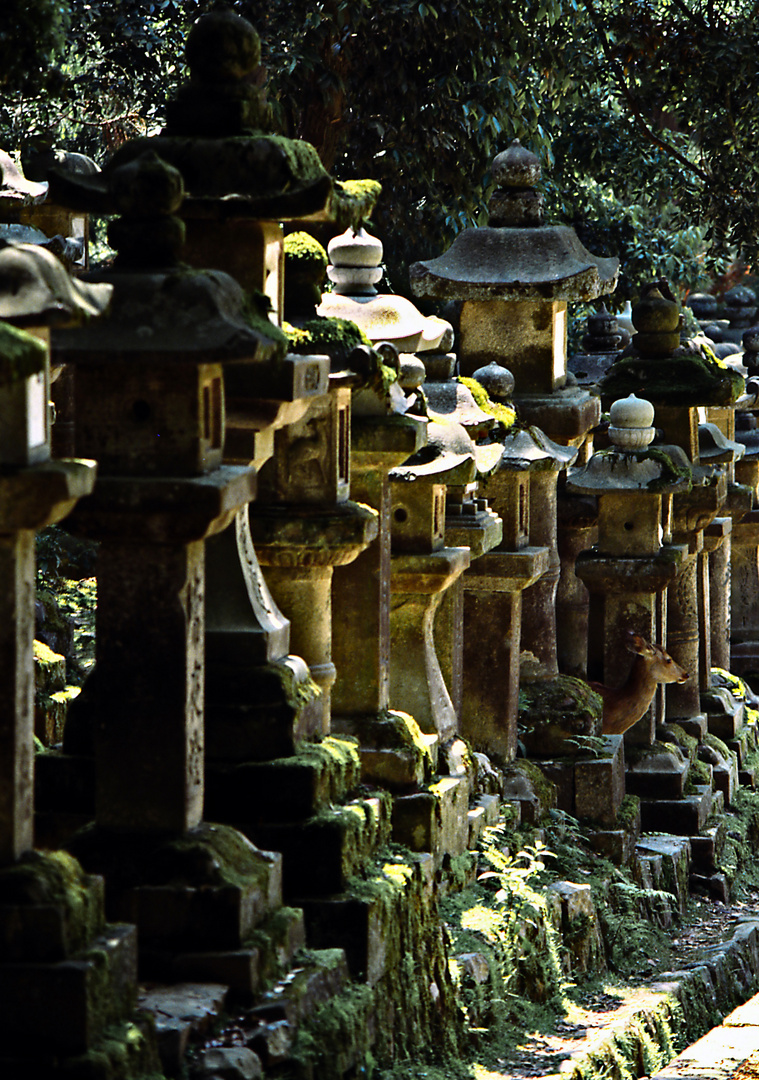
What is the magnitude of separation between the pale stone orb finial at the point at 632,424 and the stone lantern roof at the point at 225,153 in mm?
5620

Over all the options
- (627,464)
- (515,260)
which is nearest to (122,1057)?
(515,260)

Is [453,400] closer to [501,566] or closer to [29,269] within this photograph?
[501,566]

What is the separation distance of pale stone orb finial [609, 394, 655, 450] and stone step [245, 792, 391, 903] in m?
5.62

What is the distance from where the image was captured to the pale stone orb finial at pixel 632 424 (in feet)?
42.2

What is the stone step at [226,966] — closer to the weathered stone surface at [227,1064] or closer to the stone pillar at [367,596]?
the weathered stone surface at [227,1064]

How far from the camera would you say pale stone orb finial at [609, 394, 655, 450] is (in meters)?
12.9

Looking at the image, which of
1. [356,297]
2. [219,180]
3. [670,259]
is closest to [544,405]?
[356,297]

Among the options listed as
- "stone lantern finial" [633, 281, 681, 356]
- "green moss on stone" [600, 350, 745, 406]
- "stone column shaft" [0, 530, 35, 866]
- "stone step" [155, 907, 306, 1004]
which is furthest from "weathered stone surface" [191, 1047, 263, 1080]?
"stone lantern finial" [633, 281, 681, 356]

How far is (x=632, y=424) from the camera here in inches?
508

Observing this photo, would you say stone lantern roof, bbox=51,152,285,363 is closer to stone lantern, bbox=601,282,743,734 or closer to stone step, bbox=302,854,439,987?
stone step, bbox=302,854,439,987

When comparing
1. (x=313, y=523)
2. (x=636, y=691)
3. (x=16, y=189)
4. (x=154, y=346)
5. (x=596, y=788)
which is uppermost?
(x=16, y=189)

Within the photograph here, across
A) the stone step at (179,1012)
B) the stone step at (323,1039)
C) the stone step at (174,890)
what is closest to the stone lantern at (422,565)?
the stone step at (323,1039)

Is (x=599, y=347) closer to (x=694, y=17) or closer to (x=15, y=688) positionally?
(x=694, y=17)

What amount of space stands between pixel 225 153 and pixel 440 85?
859 cm
